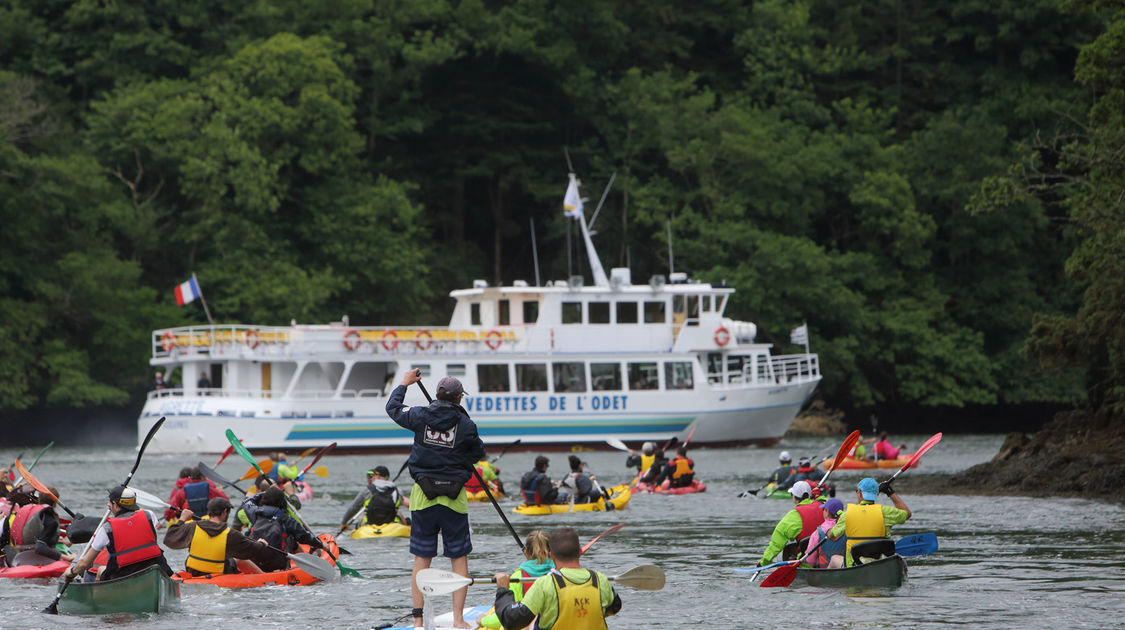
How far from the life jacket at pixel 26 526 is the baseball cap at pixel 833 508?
952 centimetres

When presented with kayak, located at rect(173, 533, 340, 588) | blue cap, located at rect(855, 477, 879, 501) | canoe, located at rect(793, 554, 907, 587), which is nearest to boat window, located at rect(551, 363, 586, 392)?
kayak, located at rect(173, 533, 340, 588)

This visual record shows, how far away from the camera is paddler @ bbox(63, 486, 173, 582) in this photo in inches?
623

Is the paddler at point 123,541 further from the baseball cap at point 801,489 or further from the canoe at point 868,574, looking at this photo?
the canoe at point 868,574

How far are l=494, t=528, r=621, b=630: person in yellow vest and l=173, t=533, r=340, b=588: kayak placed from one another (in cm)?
784

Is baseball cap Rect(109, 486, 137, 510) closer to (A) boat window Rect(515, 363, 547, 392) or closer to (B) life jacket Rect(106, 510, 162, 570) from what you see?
(B) life jacket Rect(106, 510, 162, 570)

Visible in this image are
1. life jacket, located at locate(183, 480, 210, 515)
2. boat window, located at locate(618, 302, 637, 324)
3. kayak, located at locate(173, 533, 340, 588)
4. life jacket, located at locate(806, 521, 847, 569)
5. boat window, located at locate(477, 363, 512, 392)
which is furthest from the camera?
boat window, located at locate(618, 302, 637, 324)

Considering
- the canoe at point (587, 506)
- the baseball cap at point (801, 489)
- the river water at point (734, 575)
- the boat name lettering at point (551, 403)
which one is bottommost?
the river water at point (734, 575)

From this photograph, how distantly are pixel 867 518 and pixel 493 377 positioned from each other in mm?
31991

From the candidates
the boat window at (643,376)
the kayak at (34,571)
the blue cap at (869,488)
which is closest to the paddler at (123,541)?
the kayak at (34,571)

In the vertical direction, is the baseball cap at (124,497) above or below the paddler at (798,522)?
above

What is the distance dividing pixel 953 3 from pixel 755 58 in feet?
30.2

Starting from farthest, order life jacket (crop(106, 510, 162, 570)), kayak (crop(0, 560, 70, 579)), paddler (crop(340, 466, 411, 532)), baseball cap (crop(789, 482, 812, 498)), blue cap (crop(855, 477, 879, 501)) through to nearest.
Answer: paddler (crop(340, 466, 411, 532))
kayak (crop(0, 560, 70, 579))
baseball cap (crop(789, 482, 812, 498))
blue cap (crop(855, 477, 879, 501))
life jacket (crop(106, 510, 162, 570))

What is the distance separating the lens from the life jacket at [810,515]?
17.8m

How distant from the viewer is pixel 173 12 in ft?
200
